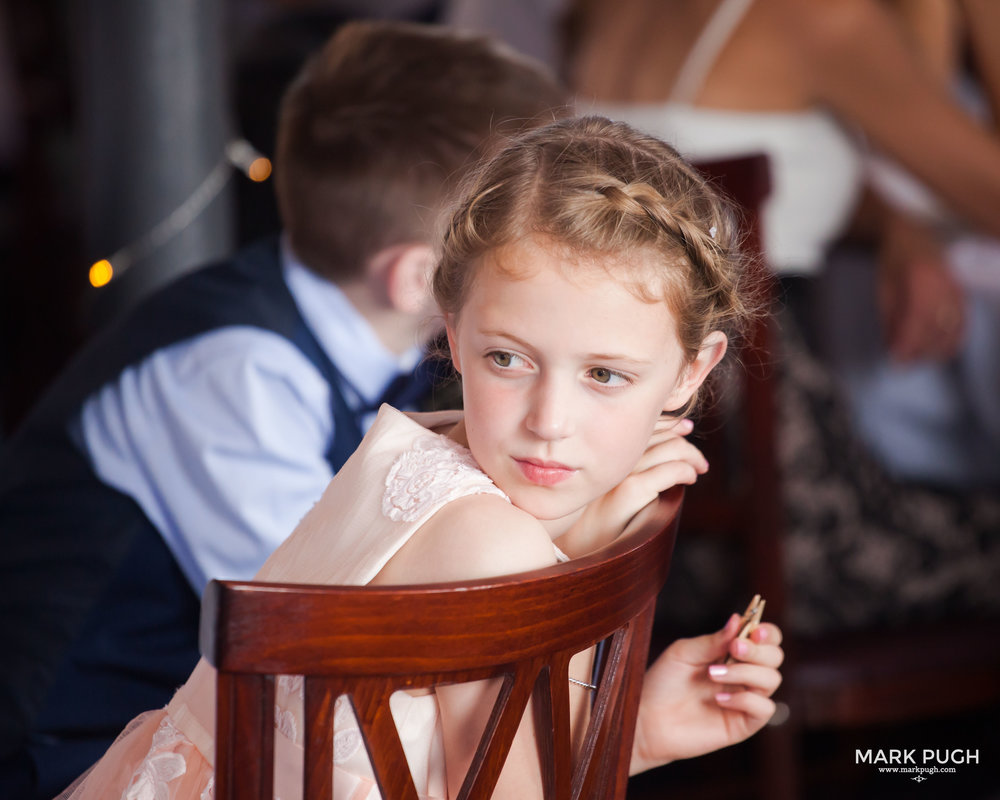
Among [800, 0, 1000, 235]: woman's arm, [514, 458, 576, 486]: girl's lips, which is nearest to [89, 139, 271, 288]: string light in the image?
[800, 0, 1000, 235]: woman's arm

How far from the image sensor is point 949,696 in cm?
173

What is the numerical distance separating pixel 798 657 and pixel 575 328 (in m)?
1.13

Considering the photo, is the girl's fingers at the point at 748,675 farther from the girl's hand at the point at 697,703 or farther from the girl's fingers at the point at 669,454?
the girl's fingers at the point at 669,454

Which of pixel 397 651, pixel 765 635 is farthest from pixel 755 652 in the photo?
pixel 397 651

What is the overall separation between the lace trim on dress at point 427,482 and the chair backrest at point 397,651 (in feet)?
0.39

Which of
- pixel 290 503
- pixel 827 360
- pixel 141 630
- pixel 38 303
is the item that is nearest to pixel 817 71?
pixel 827 360

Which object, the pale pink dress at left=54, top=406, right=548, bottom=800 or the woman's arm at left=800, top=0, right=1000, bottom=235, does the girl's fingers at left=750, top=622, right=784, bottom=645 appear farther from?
the woman's arm at left=800, top=0, right=1000, bottom=235

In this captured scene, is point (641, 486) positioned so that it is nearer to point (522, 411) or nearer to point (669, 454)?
point (669, 454)

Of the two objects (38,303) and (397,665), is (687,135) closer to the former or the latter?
(397,665)

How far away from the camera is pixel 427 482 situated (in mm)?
777

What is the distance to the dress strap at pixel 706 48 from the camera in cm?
191

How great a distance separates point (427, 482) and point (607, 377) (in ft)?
0.51

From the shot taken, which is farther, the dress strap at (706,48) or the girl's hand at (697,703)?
the dress strap at (706,48)

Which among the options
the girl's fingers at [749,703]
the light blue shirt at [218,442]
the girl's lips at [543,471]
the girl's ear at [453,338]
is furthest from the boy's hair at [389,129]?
the girl's fingers at [749,703]
